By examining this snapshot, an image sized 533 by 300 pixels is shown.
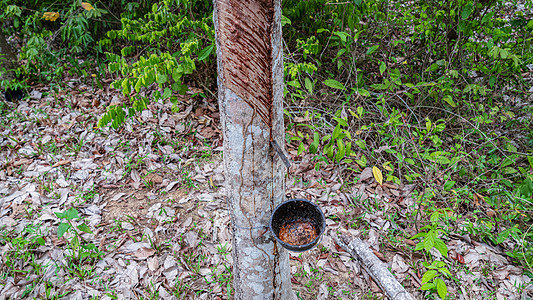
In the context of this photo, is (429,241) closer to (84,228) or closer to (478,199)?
(478,199)

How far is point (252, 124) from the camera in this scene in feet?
4.75

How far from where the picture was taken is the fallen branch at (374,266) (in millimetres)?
2299

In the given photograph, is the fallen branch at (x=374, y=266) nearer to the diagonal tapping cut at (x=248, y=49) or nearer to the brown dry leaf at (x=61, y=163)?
the diagonal tapping cut at (x=248, y=49)

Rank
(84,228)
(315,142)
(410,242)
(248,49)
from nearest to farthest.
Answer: (248,49), (315,142), (84,228), (410,242)

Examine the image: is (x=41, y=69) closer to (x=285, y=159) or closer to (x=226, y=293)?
(x=226, y=293)

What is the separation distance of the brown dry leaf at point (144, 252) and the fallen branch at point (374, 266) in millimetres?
1631

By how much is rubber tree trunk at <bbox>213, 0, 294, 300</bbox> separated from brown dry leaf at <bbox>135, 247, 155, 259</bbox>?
3.84 ft

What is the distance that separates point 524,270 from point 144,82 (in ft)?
10.9

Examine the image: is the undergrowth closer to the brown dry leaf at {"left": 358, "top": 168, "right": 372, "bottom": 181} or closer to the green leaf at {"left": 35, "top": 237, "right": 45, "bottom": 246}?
the brown dry leaf at {"left": 358, "top": 168, "right": 372, "bottom": 181}

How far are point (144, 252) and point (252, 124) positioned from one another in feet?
6.19

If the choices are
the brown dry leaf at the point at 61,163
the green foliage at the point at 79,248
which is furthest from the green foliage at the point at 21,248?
the brown dry leaf at the point at 61,163

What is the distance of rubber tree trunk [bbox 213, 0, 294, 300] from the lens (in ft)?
4.27

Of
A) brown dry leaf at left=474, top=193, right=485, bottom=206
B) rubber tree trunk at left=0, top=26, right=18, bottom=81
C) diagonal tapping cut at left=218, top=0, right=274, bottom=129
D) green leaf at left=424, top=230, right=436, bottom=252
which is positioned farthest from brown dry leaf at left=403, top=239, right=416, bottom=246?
rubber tree trunk at left=0, top=26, right=18, bottom=81

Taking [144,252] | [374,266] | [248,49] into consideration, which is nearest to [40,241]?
[144,252]
